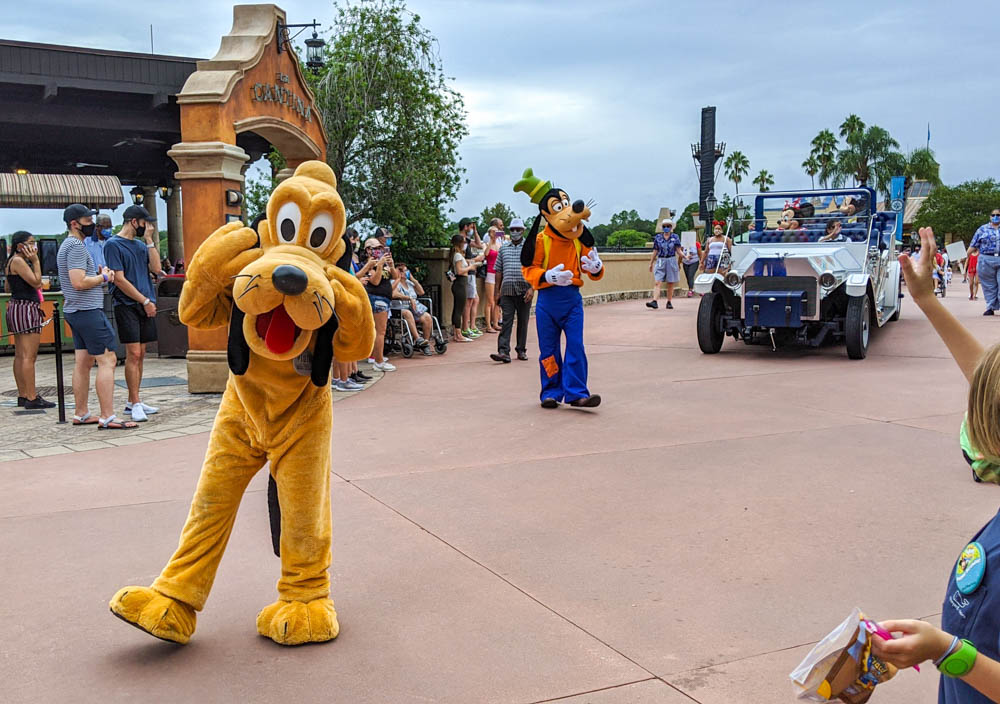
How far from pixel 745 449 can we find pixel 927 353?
6293mm

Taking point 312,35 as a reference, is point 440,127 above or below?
below

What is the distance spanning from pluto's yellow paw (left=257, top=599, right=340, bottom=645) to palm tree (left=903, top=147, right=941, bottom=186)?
219 ft

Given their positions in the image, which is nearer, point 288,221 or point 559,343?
point 288,221

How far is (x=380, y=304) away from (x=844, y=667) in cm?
1001

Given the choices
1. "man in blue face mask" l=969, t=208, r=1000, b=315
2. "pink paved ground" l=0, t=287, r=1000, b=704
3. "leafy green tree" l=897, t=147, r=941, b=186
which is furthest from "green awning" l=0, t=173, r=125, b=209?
"leafy green tree" l=897, t=147, r=941, b=186

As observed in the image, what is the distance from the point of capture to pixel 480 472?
6160mm

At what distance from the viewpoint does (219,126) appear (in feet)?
32.3

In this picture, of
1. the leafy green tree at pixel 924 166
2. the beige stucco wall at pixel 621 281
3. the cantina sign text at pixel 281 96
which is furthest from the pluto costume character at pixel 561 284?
the leafy green tree at pixel 924 166

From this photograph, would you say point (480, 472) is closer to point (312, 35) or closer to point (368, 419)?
point (368, 419)

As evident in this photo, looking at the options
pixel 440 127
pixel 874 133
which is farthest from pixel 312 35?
A: pixel 874 133

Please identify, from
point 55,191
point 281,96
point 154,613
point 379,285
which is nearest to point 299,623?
point 154,613

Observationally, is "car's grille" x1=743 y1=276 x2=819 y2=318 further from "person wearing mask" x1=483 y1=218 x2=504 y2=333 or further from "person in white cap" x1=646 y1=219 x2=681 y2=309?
"person in white cap" x1=646 y1=219 x2=681 y2=309

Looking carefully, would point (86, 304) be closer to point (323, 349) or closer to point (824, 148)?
point (323, 349)

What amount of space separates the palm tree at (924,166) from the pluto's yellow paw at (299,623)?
66825 mm
